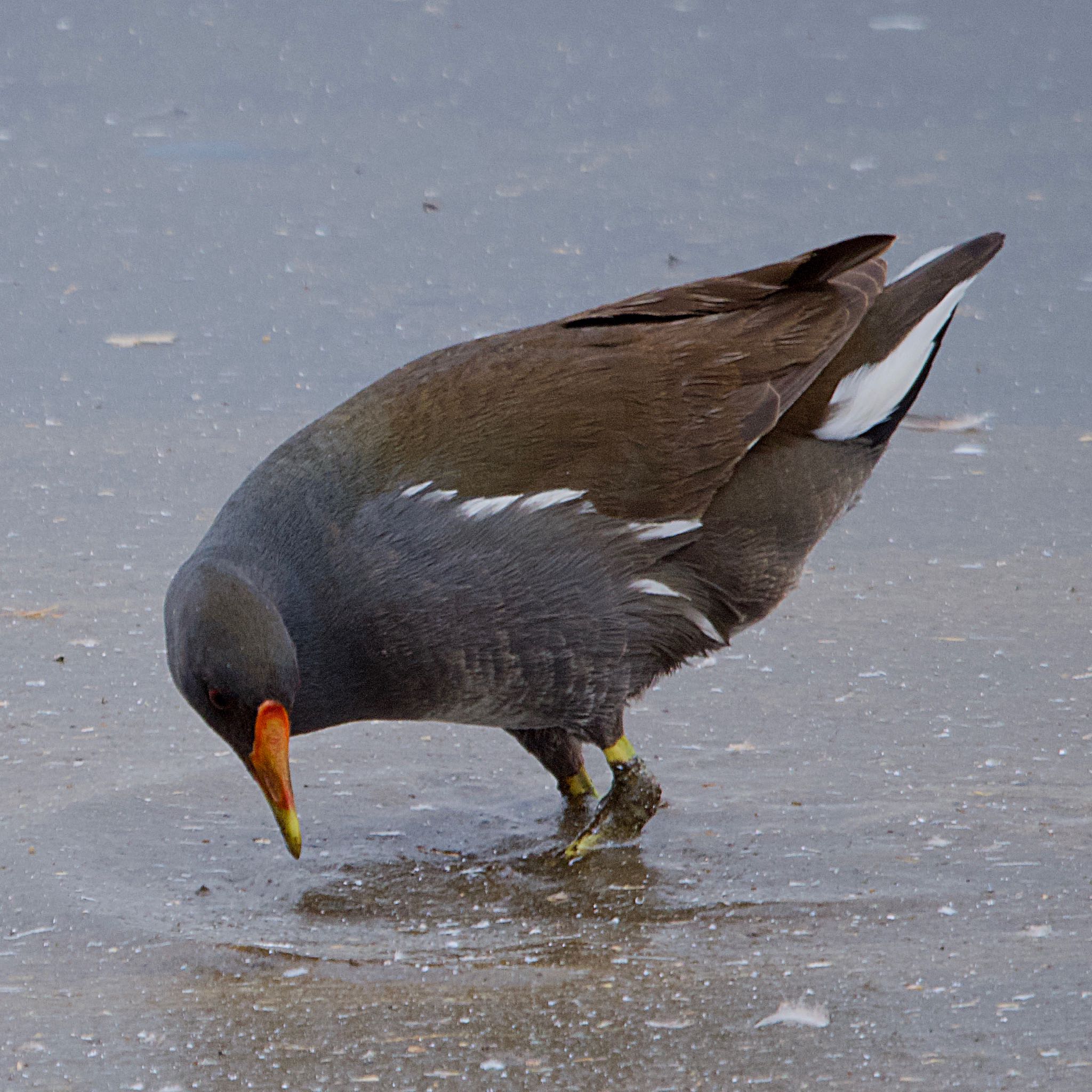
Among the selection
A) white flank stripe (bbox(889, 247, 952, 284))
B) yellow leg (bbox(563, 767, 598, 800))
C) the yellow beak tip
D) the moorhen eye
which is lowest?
yellow leg (bbox(563, 767, 598, 800))

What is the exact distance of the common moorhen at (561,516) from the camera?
3.10 m

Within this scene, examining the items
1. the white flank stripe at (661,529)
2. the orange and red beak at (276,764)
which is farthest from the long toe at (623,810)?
the orange and red beak at (276,764)

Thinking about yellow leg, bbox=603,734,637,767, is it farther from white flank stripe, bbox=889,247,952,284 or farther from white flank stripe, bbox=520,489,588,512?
white flank stripe, bbox=889,247,952,284

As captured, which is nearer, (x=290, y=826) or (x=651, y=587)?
(x=290, y=826)

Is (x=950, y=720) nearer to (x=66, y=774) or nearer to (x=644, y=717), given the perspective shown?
(x=644, y=717)

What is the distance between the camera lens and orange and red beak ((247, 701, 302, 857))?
2.94 metres

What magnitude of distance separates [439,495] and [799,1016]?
109cm

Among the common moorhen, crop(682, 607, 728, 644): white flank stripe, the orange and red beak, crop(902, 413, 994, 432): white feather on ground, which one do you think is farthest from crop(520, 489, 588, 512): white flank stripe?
crop(902, 413, 994, 432): white feather on ground

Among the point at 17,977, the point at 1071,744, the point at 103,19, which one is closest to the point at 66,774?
the point at 17,977

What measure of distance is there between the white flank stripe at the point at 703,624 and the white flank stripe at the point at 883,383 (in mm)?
448

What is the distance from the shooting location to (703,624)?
11.4 ft

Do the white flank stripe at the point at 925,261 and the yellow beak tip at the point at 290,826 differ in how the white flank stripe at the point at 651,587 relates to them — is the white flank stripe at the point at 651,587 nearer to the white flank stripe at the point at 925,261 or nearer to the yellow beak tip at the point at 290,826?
the yellow beak tip at the point at 290,826

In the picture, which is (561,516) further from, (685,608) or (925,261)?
(925,261)

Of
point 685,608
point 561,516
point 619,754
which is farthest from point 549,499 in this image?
point 619,754
